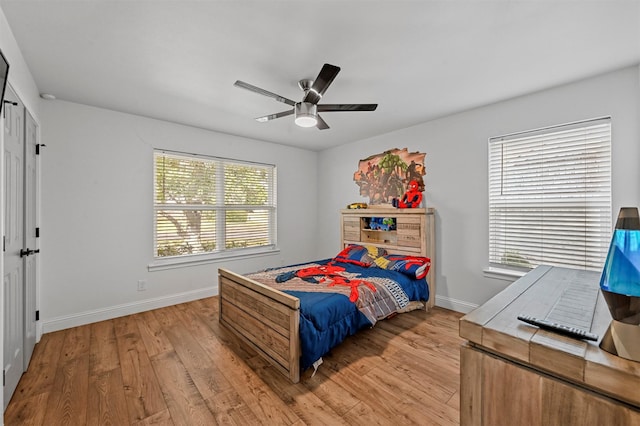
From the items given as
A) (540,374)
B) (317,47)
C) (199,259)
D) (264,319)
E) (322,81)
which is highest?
(317,47)

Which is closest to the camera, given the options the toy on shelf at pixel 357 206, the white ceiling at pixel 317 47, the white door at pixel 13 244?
the white ceiling at pixel 317 47

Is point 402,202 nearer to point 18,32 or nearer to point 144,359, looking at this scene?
point 144,359

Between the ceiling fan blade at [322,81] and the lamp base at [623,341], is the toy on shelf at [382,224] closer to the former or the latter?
the ceiling fan blade at [322,81]

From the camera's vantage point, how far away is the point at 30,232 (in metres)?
2.52

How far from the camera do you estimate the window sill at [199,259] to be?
369 centimetres


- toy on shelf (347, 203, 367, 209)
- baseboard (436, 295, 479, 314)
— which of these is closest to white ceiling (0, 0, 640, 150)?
toy on shelf (347, 203, 367, 209)

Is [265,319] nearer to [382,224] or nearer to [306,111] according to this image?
[306,111]

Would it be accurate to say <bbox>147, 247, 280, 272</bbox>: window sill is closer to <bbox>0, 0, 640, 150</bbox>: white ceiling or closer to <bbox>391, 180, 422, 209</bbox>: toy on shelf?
<bbox>0, 0, 640, 150</bbox>: white ceiling

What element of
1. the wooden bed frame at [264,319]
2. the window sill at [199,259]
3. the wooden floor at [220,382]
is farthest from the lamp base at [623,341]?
the window sill at [199,259]

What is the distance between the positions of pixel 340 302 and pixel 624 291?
1.90m

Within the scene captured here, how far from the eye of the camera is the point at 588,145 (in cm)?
261

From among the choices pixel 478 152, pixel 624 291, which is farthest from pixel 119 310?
pixel 478 152

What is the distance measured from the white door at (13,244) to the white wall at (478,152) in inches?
146

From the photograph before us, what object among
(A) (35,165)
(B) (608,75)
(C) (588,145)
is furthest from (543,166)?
(A) (35,165)
